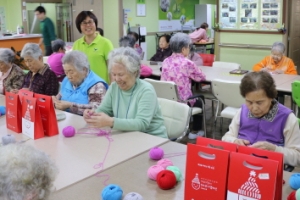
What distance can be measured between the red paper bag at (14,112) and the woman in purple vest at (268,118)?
1.37 metres

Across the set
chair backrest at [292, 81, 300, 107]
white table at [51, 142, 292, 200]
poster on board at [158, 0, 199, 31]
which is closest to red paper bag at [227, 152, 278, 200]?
white table at [51, 142, 292, 200]

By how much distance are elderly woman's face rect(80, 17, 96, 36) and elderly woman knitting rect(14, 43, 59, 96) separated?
0.69 meters

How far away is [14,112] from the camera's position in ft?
7.84

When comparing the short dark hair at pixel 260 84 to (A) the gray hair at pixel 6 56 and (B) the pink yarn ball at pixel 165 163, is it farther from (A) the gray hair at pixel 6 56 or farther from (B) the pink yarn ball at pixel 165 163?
(A) the gray hair at pixel 6 56

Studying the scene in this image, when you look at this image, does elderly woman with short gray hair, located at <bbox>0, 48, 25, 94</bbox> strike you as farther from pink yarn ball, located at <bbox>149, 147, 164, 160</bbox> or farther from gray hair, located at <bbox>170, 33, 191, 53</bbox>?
pink yarn ball, located at <bbox>149, 147, 164, 160</bbox>

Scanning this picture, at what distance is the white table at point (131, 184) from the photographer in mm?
1556

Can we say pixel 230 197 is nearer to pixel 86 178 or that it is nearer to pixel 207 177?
pixel 207 177

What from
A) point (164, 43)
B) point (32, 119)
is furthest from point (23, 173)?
point (164, 43)

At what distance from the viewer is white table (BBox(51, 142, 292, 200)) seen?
1556 millimetres

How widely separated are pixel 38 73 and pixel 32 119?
119 cm

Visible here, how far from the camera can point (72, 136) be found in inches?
90.6

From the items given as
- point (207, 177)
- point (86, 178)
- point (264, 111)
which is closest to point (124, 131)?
point (86, 178)

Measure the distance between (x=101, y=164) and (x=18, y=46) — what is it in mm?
6894

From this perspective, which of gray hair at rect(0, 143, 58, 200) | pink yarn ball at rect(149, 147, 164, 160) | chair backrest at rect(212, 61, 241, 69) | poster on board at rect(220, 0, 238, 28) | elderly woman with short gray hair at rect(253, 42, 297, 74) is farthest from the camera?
poster on board at rect(220, 0, 238, 28)
